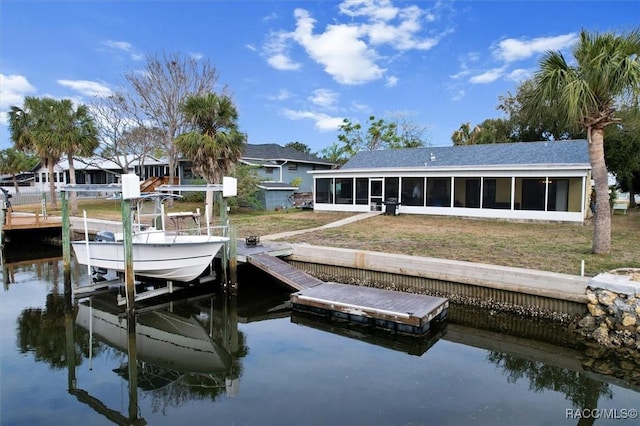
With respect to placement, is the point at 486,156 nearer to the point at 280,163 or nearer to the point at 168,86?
the point at 280,163

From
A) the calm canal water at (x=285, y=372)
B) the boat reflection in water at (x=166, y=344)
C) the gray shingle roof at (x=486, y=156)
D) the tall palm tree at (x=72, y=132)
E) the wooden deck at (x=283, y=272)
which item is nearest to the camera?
the calm canal water at (x=285, y=372)

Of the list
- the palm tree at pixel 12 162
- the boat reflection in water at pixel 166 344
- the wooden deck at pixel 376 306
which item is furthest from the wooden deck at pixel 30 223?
the palm tree at pixel 12 162

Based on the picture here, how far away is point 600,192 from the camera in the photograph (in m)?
10.1

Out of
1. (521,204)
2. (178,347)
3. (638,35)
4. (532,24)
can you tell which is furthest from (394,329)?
(532,24)

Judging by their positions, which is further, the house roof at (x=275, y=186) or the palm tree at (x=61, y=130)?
the house roof at (x=275, y=186)

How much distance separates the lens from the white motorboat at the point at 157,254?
9688 millimetres

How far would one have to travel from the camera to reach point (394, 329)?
798 cm

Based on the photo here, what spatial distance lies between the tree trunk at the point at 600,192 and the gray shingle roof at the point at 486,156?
27.7ft

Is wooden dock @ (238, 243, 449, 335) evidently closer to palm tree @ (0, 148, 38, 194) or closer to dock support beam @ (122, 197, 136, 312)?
dock support beam @ (122, 197, 136, 312)

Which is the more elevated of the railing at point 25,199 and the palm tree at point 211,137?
the palm tree at point 211,137

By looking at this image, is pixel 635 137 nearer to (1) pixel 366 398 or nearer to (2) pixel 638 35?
(2) pixel 638 35

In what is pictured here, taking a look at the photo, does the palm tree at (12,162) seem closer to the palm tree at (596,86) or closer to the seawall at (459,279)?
the seawall at (459,279)

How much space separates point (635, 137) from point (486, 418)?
23.5 metres

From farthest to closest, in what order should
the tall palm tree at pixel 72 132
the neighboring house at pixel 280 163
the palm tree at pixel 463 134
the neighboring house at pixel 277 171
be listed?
the palm tree at pixel 463 134, the neighboring house at pixel 280 163, the neighboring house at pixel 277 171, the tall palm tree at pixel 72 132
